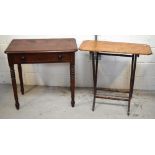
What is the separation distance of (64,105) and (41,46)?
780 millimetres

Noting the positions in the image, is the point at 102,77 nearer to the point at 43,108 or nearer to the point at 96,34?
the point at 96,34

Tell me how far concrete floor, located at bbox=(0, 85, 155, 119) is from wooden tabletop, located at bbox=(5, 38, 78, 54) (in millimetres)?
743

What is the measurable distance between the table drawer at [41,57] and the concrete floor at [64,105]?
2.09 ft

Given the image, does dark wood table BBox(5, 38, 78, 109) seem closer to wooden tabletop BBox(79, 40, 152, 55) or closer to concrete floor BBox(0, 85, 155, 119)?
wooden tabletop BBox(79, 40, 152, 55)

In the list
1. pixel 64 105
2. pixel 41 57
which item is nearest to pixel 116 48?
pixel 41 57

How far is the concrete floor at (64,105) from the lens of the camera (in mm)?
2629

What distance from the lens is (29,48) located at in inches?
93.2

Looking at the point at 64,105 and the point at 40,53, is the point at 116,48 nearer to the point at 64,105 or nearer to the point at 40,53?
the point at 40,53

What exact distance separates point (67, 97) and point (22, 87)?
1.92 feet

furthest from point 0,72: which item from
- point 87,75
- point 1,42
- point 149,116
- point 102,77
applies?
point 149,116

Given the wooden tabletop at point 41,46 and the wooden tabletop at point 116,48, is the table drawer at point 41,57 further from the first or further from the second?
the wooden tabletop at point 116,48

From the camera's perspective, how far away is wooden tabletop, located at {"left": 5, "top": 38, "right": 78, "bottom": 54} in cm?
232

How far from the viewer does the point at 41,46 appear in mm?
2426

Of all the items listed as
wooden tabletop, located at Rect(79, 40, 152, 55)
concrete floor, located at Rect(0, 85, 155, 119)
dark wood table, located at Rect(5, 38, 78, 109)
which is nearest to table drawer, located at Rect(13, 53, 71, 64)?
dark wood table, located at Rect(5, 38, 78, 109)
